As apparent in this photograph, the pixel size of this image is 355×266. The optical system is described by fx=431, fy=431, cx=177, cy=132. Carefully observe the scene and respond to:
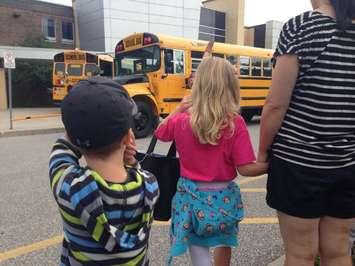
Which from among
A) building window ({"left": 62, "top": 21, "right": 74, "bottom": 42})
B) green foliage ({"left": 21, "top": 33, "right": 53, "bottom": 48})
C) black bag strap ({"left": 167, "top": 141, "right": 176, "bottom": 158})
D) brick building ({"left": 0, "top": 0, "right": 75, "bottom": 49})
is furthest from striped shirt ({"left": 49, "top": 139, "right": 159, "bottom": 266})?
building window ({"left": 62, "top": 21, "right": 74, "bottom": 42})

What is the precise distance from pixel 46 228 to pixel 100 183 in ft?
9.05

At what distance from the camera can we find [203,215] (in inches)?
87.0

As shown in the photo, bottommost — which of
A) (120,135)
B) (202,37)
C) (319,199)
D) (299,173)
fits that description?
(319,199)

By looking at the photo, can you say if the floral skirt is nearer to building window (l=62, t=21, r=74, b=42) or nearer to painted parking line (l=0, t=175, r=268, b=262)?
painted parking line (l=0, t=175, r=268, b=262)

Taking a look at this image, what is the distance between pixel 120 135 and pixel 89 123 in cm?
12

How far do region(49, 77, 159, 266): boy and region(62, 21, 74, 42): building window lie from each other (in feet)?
115

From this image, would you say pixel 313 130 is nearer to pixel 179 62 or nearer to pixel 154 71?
pixel 154 71

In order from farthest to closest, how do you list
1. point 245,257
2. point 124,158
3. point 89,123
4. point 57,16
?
1. point 57,16
2. point 245,257
3. point 124,158
4. point 89,123

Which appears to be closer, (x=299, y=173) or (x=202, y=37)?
(x=299, y=173)

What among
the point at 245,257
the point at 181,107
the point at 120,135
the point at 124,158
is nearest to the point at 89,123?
the point at 120,135

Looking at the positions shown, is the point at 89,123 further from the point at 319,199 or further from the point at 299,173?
the point at 319,199

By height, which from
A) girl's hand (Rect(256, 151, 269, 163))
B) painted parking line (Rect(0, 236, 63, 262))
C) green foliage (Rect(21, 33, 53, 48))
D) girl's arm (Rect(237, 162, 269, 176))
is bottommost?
painted parking line (Rect(0, 236, 63, 262))

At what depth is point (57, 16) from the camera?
112 feet

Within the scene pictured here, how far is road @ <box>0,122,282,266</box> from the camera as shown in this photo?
128 inches
